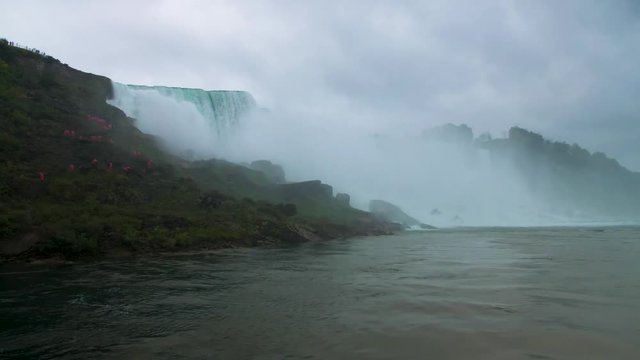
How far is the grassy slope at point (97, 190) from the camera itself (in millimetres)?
27562

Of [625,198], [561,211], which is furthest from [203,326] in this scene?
[625,198]

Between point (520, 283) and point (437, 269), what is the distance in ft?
16.2

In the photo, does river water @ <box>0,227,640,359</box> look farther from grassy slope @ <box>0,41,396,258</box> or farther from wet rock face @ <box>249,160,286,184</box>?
wet rock face @ <box>249,160,286,184</box>

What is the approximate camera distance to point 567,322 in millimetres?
11039

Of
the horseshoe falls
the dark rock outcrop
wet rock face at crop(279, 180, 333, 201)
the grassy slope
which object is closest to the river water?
the grassy slope

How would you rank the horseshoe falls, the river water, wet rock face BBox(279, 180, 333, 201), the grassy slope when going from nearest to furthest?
the river water → the grassy slope → wet rock face BBox(279, 180, 333, 201) → the horseshoe falls

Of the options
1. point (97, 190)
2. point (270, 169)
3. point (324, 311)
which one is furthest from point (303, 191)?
point (324, 311)

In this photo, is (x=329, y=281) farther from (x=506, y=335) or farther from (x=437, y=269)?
(x=506, y=335)

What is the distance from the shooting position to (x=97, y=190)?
35.2 metres

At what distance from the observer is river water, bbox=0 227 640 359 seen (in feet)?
30.7

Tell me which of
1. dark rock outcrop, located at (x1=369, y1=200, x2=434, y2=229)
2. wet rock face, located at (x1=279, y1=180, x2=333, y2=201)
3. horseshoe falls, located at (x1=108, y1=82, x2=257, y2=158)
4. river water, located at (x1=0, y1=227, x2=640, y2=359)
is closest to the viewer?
river water, located at (x1=0, y1=227, x2=640, y2=359)

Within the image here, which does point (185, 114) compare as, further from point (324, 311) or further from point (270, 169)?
point (324, 311)

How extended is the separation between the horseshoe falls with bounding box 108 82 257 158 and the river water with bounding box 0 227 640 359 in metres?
48.3

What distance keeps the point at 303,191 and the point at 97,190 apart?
108ft
